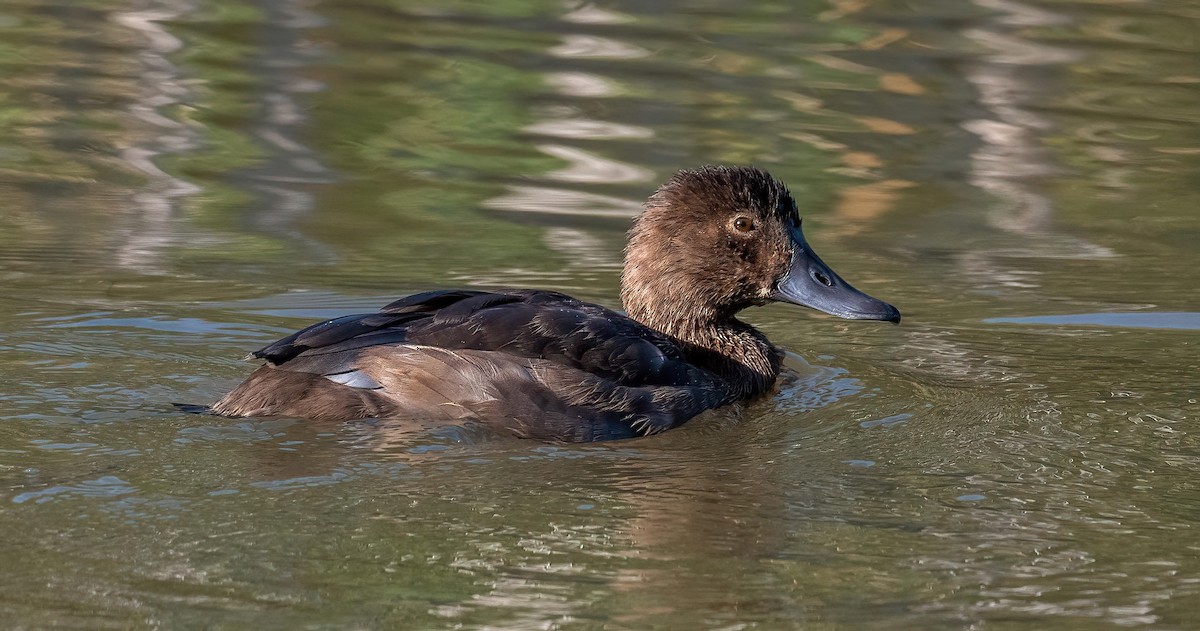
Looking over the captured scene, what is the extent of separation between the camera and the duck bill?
8.09 metres

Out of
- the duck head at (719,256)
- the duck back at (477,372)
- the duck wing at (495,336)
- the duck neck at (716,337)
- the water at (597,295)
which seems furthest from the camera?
the duck head at (719,256)

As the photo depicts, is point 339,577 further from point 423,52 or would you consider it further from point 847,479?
point 423,52

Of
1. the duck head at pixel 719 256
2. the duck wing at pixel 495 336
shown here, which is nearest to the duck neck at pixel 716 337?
the duck head at pixel 719 256

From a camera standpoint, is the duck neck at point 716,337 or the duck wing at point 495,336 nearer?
the duck wing at point 495,336

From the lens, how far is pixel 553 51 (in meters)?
15.5

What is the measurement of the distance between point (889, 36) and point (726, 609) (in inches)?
463

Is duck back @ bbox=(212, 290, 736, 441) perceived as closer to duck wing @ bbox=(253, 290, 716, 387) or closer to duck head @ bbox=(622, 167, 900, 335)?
duck wing @ bbox=(253, 290, 716, 387)

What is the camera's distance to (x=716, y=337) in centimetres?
817

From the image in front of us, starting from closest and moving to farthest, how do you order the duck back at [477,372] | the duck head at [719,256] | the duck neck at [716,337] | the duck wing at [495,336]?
the duck back at [477,372] < the duck wing at [495,336] < the duck neck at [716,337] < the duck head at [719,256]

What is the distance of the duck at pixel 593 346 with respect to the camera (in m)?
6.87

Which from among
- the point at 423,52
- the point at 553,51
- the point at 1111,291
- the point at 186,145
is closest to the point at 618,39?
the point at 553,51

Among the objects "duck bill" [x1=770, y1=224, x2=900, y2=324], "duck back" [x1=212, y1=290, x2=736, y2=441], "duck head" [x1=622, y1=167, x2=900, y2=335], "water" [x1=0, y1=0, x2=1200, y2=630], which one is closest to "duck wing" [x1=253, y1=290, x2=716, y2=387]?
"duck back" [x1=212, y1=290, x2=736, y2=441]

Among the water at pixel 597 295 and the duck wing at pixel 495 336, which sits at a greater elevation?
the duck wing at pixel 495 336

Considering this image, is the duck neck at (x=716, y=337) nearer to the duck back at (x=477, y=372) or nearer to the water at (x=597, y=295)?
the water at (x=597, y=295)
